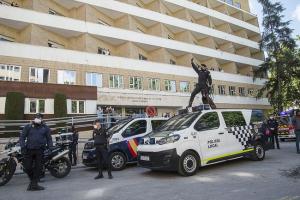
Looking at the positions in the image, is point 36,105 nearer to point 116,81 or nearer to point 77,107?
point 77,107

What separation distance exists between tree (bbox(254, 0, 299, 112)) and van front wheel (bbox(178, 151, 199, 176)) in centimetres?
2892

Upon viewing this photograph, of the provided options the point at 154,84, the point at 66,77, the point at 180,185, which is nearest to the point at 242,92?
the point at 154,84

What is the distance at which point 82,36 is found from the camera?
26.2 meters

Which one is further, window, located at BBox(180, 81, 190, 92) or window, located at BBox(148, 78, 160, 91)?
window, located at BBox(180, 81, 190, 92)

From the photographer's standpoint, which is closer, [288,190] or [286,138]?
[288,190]

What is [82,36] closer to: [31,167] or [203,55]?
[203,55]

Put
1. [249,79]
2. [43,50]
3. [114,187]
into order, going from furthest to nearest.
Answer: [249,79], [43,50], [114,187]

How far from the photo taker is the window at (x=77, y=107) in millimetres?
23781

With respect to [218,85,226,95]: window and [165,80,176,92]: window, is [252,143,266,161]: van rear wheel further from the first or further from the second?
[218,85,226,95]: window

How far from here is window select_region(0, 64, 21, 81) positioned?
849 inches

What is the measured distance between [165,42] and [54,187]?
25.7 metres

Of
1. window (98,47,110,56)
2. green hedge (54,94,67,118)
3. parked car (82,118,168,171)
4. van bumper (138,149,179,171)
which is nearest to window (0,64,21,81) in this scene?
green hedge (54,94,67,118)

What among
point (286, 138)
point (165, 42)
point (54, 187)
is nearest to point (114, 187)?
point (54, 187)

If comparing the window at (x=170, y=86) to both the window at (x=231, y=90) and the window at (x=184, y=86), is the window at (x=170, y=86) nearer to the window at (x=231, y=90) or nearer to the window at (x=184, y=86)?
the window at (x=184, y=86)
